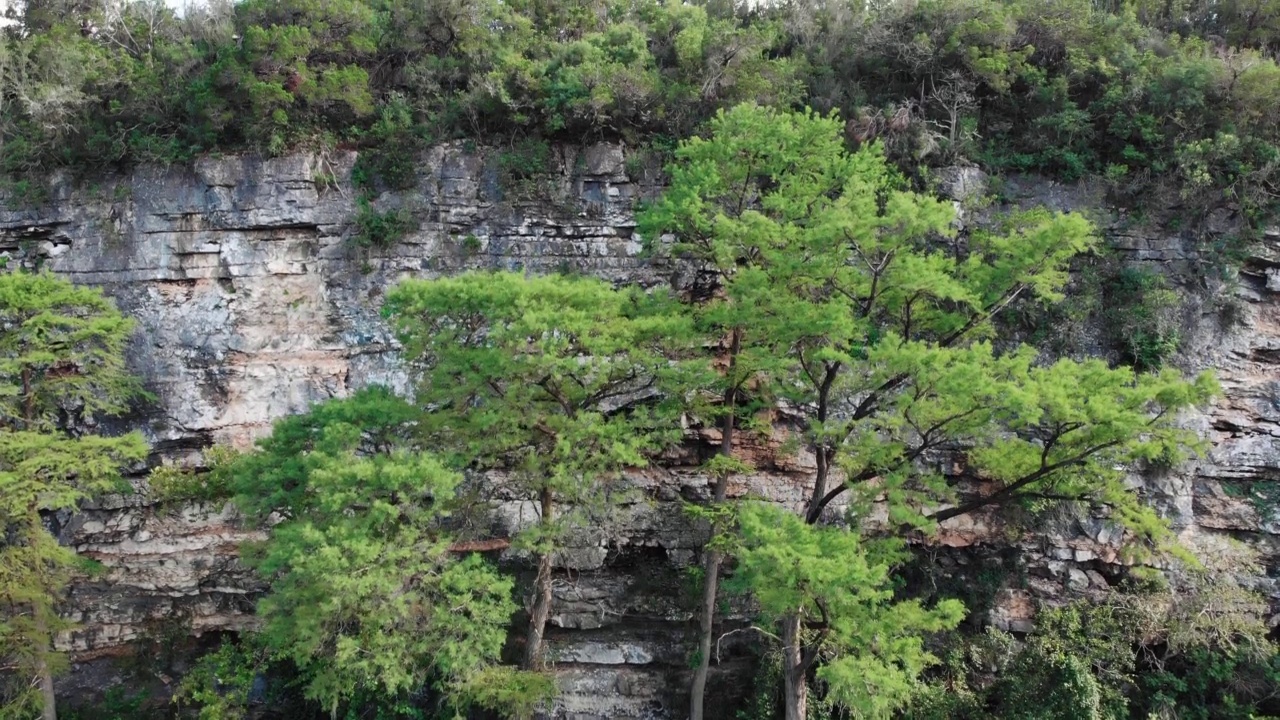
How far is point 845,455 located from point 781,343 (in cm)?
165

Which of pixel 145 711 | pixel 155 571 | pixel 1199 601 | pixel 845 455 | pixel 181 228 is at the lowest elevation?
pixel 145 711

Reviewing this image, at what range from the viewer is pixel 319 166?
50.3 ft

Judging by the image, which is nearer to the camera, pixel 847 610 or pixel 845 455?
pixel 847 610

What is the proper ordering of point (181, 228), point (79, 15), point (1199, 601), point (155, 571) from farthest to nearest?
point (79, 15) < point (181, 228) < point (155, 571) < point (1199, 601)

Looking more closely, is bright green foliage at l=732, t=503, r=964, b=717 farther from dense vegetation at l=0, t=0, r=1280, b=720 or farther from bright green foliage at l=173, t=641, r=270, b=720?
bright green foliage at l=173, t=641, r=270, b=720

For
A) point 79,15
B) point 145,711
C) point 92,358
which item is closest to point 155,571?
point 145,711

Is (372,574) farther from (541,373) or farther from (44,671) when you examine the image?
(44,671)

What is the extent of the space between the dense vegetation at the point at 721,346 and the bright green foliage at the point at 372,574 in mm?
54

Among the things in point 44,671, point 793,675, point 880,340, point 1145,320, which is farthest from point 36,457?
point 1145,320

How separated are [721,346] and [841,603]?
4.67m

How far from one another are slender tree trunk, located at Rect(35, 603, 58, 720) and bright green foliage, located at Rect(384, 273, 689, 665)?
628cm

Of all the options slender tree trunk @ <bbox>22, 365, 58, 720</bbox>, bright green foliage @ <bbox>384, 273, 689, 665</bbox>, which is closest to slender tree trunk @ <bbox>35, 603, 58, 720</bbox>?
slender tree trunk @ <bbox>22, 365, 58, 720</bbox>

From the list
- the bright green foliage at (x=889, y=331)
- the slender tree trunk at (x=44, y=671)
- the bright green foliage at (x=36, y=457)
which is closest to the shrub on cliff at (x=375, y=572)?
the bright green foliage at (x=36, y=457)

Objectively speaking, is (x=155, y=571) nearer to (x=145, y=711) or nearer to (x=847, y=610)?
(x=145, y=711)
